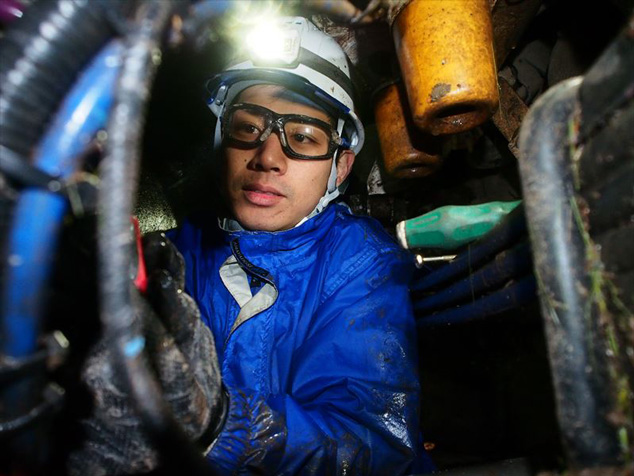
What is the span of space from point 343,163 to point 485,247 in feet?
4.90

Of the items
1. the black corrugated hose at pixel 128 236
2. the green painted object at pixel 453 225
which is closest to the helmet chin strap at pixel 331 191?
the green painted object at pixel 453 225

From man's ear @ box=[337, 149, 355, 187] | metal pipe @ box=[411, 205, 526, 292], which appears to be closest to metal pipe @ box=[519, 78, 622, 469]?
metal pipe @ box=[411, 205, 526, 292]

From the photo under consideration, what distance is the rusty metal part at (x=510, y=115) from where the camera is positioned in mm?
2148

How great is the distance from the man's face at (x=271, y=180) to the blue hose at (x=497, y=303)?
3.54ft

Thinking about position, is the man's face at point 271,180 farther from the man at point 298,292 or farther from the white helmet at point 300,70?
the white helmet at point 300,70

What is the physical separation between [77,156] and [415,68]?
125 cm

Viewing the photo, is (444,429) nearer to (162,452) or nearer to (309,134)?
(309,134)

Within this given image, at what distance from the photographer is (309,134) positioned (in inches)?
88.4

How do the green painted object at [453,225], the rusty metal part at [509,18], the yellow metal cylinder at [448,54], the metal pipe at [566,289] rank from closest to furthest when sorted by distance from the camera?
the metal pipe at [566,289] < the yellow metal cylinder at [448,54] < the green painted object at [453,225] < the rusty metal part at [509,18]

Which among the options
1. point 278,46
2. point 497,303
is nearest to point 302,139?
point 278,46

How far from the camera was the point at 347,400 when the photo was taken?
156 centimetres

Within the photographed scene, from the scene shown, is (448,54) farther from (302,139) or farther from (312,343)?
(312,343)

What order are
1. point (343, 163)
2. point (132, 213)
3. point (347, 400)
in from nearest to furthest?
point (132, 213) → point (347, 400) → point (343, 163)

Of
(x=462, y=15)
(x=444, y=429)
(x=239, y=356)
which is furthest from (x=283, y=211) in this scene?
(x=444, y=429)
